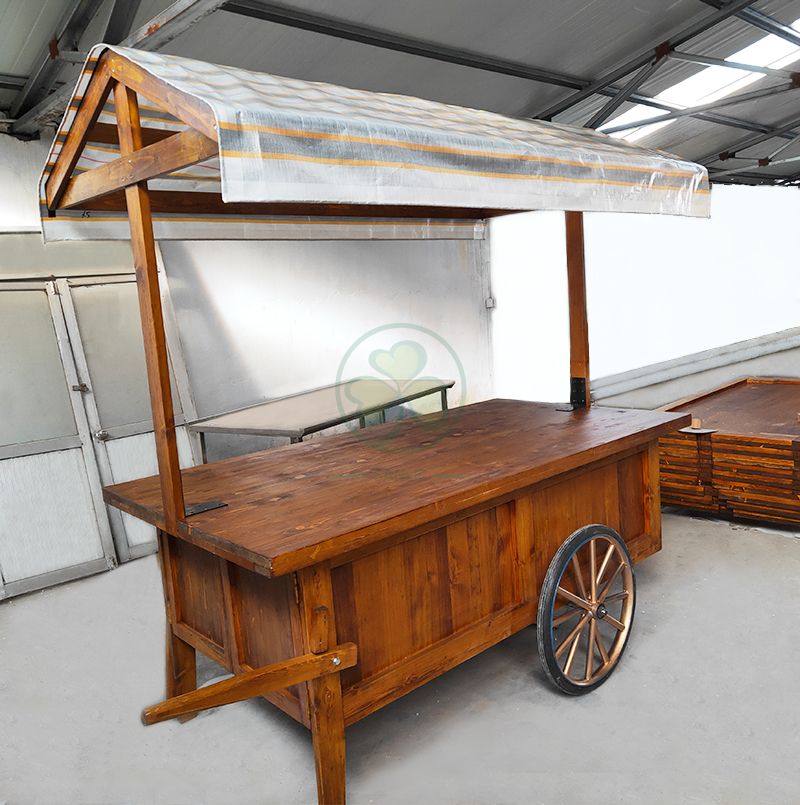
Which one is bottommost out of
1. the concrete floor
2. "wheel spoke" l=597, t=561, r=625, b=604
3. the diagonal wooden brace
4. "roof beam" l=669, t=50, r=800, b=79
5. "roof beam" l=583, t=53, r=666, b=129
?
the concrete floor

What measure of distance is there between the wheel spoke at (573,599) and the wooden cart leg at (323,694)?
92 centimetres

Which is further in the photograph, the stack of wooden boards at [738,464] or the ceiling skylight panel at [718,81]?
the ceiling skylight panel at [718,81]

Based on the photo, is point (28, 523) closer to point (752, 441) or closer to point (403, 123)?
point (403, 123)

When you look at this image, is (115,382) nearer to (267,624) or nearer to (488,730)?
(267,624)

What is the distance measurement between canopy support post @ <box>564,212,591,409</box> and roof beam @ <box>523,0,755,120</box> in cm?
352

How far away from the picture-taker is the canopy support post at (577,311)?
3559 mm

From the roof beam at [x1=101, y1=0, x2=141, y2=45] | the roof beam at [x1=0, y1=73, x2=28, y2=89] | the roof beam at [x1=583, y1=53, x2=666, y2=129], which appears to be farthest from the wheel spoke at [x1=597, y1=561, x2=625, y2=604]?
the roof beam at [x1=583, y1=53, x2=666, y2=129]

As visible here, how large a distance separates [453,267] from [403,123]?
4747 millimetres

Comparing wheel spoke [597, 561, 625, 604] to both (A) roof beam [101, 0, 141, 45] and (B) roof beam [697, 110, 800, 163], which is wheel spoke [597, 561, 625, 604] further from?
(B) roof beam [697, 110, 800, 163]

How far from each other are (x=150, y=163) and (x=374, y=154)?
0.62 m

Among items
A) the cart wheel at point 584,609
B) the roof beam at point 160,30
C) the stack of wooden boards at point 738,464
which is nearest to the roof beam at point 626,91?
the stack of wooden boards at point 738,464

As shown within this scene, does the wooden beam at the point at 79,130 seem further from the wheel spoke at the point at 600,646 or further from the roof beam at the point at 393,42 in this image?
the wheel spoke at the point at 600,646

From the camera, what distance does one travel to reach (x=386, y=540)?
2209mm

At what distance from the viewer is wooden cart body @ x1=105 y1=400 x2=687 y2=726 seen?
2094mm
